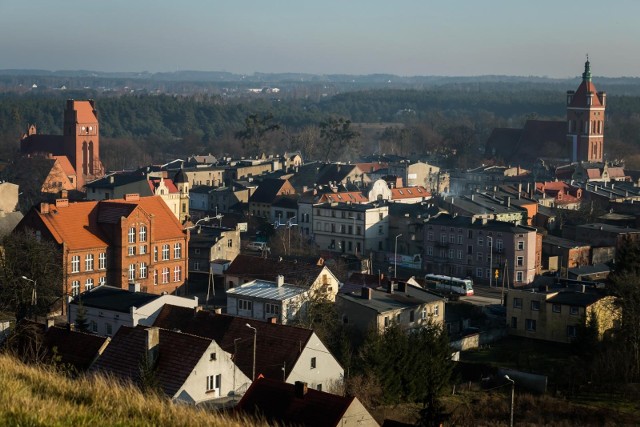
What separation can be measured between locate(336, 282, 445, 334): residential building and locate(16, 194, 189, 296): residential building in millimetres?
6783

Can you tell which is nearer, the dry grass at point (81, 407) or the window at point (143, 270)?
the dry grass at point (81, 407)

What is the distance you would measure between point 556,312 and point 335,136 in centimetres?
4556

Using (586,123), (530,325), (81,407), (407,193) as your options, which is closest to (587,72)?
(586,123)

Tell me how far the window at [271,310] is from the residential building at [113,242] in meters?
5.85

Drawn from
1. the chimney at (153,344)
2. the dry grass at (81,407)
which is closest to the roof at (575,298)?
the chimney at (153,344)

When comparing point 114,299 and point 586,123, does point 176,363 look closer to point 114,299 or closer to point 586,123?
point 114,299

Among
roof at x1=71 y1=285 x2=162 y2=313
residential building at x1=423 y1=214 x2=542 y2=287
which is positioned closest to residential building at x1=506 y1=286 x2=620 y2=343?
residential building at x1=423 y1=214 x2=542 y2=287

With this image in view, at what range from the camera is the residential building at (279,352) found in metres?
17.8

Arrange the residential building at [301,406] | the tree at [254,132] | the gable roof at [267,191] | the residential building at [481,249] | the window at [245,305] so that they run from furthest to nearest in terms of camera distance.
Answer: the tree at [254,132] → the gable roof at [267,191] → the residential building at [481,249] → the window at [245,305] → the residential building at [301,406]

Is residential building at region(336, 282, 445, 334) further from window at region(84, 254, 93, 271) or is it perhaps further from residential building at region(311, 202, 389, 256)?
residential building at region(311, 202, 389, 256)

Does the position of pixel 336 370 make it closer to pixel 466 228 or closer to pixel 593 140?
pixel 466 228

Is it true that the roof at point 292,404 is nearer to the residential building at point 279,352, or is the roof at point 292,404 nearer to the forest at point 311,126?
the residential building at point 279,352

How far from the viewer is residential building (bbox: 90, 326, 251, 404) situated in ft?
52.1

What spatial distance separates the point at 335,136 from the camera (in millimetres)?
71188
